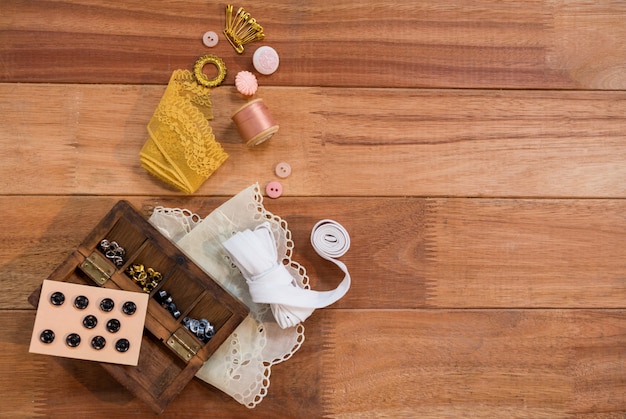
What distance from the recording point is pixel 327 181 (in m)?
1.44

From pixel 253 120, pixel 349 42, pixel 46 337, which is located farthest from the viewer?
pixel 349 42

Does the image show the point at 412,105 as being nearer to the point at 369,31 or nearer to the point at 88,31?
the point at 369,31

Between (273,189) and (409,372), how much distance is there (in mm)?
524

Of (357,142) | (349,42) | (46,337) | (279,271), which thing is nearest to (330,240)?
(279,271)

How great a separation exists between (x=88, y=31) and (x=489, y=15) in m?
0.96

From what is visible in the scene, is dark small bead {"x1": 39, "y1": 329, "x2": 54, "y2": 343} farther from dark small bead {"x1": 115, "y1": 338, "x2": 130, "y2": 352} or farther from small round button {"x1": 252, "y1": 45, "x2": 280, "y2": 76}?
small round button {"x1": 252, "y1": 45, "x2": 280, "y2": 76}

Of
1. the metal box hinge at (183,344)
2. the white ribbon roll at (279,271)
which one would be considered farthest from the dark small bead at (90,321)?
the white ribbon roll at (279,271)

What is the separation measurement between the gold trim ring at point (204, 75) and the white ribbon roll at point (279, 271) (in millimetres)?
357

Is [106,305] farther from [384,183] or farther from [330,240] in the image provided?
[384,183]

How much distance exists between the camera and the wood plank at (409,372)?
54.1 inches

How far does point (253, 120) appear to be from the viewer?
1354 mm

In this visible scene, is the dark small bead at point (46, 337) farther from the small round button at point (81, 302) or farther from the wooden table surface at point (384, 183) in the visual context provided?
the wooden table surface at point (384, 183)

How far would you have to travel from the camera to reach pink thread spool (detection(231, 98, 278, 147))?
1353 mm

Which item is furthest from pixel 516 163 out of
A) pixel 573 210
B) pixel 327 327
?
pixel 327 327
